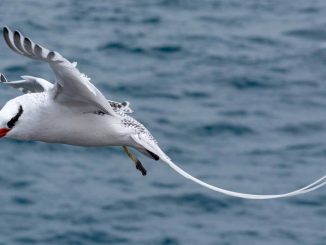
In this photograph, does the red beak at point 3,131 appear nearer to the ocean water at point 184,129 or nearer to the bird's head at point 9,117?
the bird's head at point 9,117

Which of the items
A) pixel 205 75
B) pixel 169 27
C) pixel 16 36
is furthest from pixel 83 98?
pixel 169 27

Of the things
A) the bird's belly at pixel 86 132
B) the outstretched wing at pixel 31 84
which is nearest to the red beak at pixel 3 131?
the bird's belly at pixel 86 132

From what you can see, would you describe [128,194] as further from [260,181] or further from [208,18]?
[208,18]

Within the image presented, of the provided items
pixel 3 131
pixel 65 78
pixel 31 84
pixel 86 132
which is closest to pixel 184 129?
pixel 31 84

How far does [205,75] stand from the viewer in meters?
28.7

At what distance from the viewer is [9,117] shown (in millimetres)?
11133

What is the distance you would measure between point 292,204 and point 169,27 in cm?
781

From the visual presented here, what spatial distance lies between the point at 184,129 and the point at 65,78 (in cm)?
1538

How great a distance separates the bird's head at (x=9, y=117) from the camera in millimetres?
11133

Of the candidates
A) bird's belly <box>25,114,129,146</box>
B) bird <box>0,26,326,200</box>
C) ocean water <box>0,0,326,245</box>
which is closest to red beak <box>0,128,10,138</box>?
bird <box>0,26,326,200</box>

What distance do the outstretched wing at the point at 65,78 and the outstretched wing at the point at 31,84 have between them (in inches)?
47.9

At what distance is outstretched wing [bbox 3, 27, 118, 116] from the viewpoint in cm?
1013

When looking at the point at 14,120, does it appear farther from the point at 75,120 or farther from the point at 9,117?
the point at 75,120

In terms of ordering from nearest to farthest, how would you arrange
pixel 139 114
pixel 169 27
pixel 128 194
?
1. pixel 128 194
2. pixel 139 114
3. pixel 169 27
